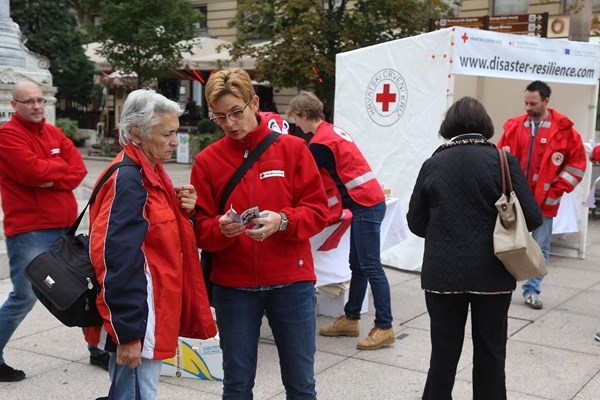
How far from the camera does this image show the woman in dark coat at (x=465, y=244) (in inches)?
126

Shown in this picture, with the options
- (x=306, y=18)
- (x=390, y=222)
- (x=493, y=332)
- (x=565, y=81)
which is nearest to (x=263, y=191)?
(x=493, y=332)

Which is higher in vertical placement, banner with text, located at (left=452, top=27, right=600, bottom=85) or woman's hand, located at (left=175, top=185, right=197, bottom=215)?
banner with text, located at (left=452, top=27, right=600, bottom=85)

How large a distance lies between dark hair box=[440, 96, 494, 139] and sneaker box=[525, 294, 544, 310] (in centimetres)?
334

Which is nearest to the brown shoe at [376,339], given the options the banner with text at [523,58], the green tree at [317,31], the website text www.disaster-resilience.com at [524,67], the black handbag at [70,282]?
the black handbag at [70,282]

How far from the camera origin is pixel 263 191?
114 inches

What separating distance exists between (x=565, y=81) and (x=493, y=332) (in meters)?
5.60

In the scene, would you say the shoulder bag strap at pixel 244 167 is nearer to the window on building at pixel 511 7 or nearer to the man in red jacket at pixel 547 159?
the man in red jacket at pixel 547 159

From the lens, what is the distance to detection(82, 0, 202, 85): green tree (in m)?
20.1

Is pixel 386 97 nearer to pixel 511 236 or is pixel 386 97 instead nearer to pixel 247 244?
pixel 511 236

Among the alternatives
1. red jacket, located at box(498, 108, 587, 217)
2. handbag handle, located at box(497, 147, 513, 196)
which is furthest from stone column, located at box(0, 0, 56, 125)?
handbag handle, located at box(497, 147, 513, 196)

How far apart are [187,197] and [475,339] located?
1.57 m

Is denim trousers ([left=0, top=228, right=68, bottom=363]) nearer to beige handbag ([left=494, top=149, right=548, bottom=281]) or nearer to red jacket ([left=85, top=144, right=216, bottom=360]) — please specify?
red jacket ([left=85, top=144, right=216, bottom=360])

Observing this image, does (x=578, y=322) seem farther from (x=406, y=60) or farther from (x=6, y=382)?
(x=6, y=382)

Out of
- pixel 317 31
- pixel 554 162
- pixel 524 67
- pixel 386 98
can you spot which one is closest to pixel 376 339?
pixel 554 162
